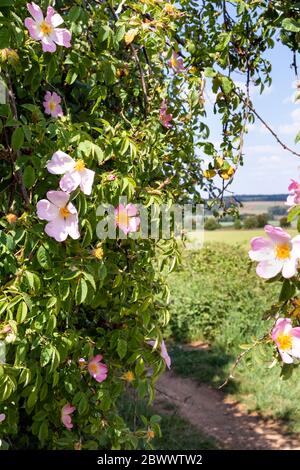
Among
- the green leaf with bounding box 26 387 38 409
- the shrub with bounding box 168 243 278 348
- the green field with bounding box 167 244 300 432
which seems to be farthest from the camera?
the shrub with bounding box 168 243 278 348

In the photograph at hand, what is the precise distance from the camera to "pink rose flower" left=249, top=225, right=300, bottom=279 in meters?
0.86

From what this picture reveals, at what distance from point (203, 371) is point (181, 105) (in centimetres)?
→ 324

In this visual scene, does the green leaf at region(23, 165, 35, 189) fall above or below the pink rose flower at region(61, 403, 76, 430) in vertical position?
above

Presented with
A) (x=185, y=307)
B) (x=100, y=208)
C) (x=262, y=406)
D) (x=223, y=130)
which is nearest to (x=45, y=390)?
(x=100, y=208)

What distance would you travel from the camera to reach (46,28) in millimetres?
1225

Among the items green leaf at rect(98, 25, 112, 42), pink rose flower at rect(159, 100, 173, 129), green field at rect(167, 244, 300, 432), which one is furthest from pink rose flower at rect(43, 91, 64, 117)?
green field at rect(167, 244, 300, 432)

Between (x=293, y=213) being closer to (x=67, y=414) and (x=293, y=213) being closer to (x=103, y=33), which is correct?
(x=103, y=33)

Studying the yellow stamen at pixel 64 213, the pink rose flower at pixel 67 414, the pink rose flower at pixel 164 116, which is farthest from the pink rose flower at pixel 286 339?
the pink rose flower at pixel 164 116

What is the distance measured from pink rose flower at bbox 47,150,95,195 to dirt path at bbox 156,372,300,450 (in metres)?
2.33

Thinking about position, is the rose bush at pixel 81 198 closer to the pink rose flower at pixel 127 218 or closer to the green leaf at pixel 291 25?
the pink rose flower at pixel 127 218

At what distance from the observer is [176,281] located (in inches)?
292

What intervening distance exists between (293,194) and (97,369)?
76 cm

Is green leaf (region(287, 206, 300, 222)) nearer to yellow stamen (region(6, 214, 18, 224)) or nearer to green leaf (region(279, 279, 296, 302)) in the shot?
green leaf (region(279, 279, 296, 302))

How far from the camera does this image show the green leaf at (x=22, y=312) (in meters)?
1.13
